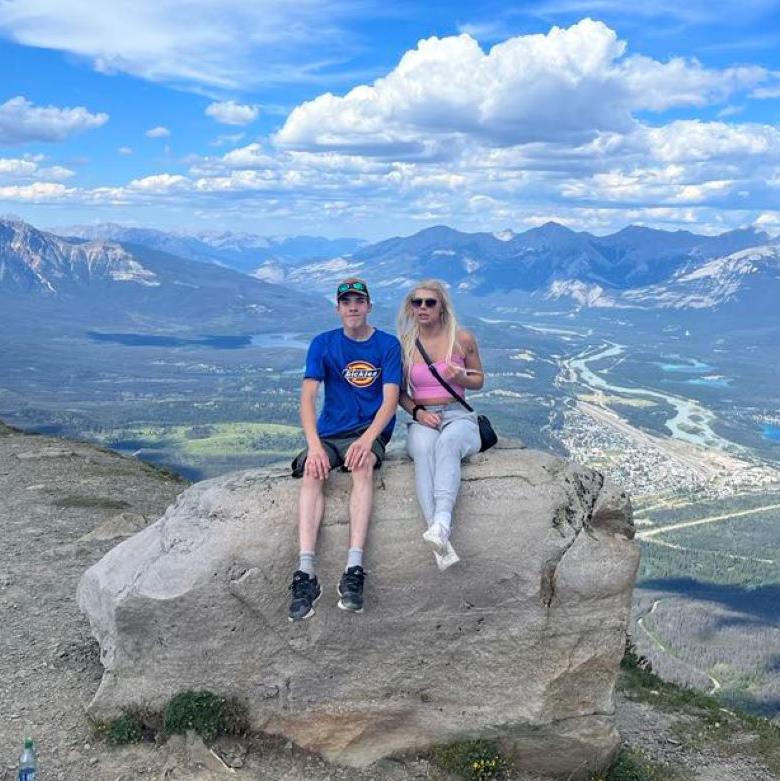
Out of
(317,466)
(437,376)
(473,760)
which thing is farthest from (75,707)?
(437,376)

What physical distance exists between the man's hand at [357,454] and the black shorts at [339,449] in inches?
13.1

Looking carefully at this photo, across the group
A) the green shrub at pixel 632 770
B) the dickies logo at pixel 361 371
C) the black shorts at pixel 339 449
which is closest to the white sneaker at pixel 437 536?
the black shorts at pixel 339 449

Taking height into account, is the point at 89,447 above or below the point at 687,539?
above

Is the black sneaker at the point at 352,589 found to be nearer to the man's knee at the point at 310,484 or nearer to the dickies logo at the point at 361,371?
the man's knee at the point at 310,484

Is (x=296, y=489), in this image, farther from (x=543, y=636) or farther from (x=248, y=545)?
(x=543, y=636)

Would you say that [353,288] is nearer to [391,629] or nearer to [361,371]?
[361,371]

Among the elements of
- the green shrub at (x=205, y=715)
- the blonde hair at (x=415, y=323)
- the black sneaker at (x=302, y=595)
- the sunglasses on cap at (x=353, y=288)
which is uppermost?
the sunglasses on cap at (x=353, y=288)

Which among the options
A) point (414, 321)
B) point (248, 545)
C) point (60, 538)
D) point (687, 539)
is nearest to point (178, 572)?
point (248, 545)

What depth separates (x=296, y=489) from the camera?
12273mm

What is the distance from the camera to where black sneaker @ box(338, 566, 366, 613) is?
11266 millimetres

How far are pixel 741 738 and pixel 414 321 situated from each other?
414 inches

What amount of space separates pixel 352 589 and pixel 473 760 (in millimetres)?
3258

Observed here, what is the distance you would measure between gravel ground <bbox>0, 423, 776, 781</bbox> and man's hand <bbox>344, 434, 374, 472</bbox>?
4.35m

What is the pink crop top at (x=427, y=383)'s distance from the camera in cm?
1251
